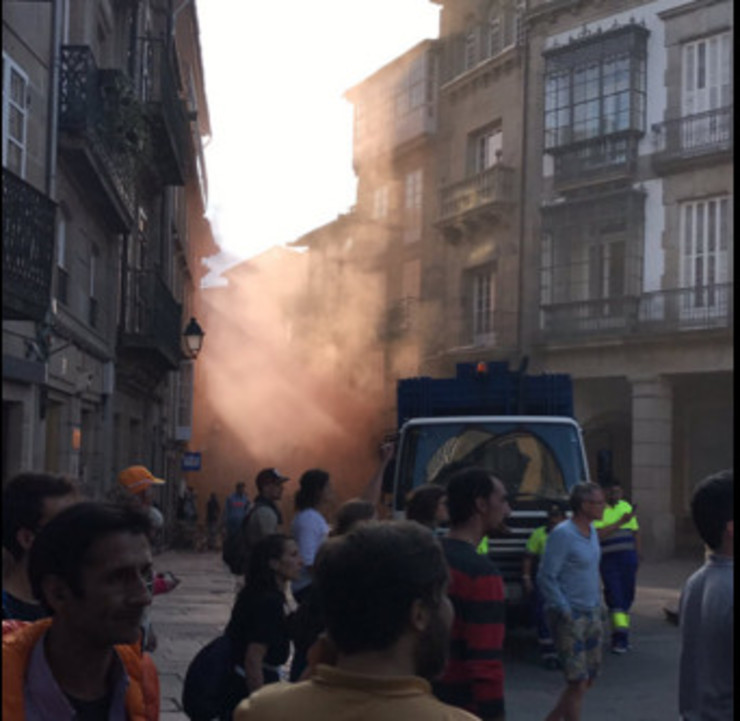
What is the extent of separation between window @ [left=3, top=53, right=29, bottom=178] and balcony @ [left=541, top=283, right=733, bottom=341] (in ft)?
48.8

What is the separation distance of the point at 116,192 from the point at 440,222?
15310 mm

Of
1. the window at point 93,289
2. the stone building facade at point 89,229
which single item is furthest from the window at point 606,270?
the window at point 93,289

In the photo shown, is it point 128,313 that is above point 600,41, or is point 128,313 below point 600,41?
below

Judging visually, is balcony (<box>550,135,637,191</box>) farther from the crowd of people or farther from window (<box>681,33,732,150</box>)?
the crowd of people

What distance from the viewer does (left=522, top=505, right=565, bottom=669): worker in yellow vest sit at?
10.6 m

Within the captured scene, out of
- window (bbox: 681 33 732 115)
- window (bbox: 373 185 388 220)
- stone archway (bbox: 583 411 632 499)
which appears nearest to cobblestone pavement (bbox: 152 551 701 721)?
stone archway (bbox: 583 411 632 499)

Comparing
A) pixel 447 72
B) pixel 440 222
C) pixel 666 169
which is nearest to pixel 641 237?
pixel 666 169

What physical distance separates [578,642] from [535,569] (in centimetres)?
362

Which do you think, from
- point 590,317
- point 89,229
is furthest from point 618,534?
point 590,317

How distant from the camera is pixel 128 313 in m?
20.4

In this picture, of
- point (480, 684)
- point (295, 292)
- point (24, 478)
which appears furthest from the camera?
point (295, 292)

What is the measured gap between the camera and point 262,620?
4.91m

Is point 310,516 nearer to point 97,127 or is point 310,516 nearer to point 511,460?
point 511,460

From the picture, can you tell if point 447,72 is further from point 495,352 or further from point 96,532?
point 96,532
